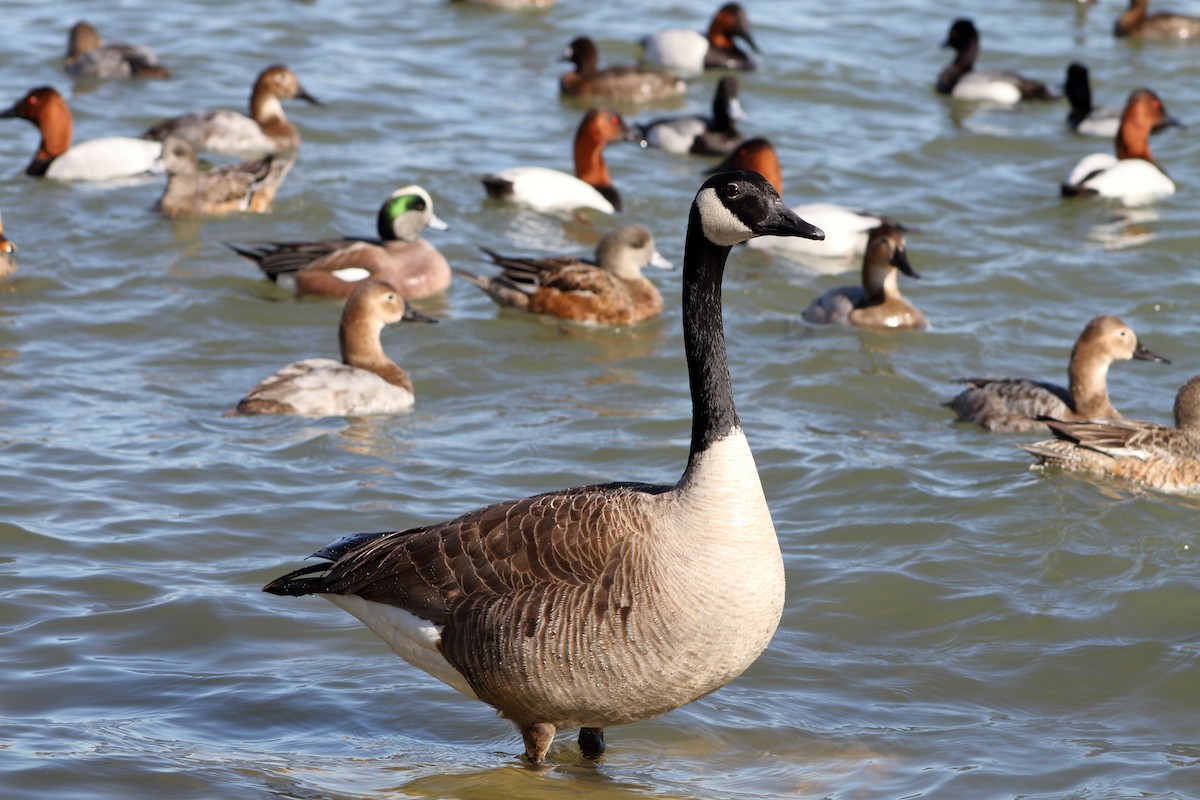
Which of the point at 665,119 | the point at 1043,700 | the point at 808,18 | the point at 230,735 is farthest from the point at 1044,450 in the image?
the point at 808,18

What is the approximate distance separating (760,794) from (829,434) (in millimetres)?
5272

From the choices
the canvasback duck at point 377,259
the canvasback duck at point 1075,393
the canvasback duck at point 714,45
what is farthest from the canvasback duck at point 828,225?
the canvasback duck at point 714,45

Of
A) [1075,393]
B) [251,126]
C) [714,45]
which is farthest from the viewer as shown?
[714,45]

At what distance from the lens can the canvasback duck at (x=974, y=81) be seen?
22.7m

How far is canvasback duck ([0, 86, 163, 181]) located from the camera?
17797 millimetres

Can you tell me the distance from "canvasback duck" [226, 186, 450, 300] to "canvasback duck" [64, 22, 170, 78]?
8.36 meters

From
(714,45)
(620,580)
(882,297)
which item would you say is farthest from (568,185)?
(620,580)

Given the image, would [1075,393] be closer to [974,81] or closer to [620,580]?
[620,580]

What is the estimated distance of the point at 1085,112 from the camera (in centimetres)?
2170

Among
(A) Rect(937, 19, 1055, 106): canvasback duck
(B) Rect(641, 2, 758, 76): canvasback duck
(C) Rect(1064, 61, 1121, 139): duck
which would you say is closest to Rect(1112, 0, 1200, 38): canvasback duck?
(A) Rect(937, 19, 1055, 106): canvasback duck

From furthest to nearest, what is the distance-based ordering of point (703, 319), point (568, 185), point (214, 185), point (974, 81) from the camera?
point (974, 81) → point (568, 185) → point (214, 185) → point (703, 319)

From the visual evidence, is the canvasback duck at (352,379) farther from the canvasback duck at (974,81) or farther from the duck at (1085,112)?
the canvasback duck at (974,81)

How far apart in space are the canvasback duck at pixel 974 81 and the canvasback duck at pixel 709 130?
3.84 meters

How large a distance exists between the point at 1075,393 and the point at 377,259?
6.51m
